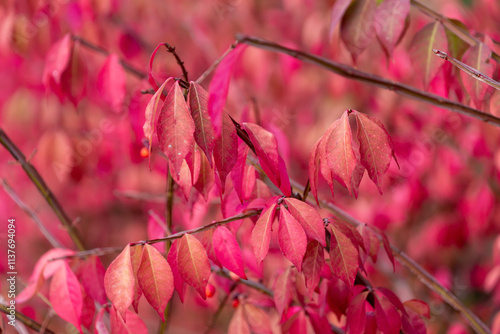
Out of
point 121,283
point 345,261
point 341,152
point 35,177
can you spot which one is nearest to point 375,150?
point 341,152

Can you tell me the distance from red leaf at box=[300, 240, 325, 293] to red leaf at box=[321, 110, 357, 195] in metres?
0.10

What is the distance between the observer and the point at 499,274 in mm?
1313

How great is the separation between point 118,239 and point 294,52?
8.91 feet

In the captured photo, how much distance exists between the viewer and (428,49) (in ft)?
2.75

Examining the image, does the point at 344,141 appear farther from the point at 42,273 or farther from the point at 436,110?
the point at 436,110

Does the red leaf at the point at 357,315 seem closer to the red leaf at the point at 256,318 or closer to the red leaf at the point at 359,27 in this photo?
the red leaf at the point at 256,318

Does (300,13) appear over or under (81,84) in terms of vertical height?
over

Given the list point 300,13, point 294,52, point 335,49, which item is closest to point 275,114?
point 335,49

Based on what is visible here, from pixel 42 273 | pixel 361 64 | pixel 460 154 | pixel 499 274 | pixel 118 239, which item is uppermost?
pixel 361 64

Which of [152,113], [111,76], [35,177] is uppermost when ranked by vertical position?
[111,76]

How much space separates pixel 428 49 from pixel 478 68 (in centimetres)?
10

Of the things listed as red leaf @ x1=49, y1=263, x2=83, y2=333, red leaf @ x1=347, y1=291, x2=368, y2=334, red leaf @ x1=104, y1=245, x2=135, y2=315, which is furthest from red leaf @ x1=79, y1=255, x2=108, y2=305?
red leaf @ x1=347, y1=291, x2=368, y2=334

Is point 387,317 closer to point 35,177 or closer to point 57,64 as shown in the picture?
point 35,177

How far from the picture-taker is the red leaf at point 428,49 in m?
0.83
